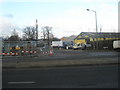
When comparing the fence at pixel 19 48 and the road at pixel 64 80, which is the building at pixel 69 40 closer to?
the fence at pixel 19 48

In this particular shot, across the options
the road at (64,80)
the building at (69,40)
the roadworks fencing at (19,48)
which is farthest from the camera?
the building at (69,40)

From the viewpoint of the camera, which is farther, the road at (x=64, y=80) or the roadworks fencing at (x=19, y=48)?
the roadworks fencing at (x=19, y=48)

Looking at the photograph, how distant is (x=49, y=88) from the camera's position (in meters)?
6.45

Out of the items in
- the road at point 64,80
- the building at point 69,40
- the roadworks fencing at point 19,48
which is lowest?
the road at point 64,80

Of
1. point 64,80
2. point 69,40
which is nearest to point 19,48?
point 64,80

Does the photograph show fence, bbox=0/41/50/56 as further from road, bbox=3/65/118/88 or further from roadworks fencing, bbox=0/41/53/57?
road, bbox=3/65/118/88

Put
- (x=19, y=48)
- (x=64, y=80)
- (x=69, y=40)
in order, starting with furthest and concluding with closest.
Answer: (x=69, y=40) < (x=19, y=48) < (x=64, y=80)

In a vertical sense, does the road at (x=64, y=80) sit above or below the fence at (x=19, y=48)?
below

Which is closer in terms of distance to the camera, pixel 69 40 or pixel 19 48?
pixel 19 48

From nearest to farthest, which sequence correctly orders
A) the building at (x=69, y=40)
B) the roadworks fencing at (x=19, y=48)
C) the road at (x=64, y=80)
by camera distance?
the road at (x=64, y=80), the roadworks fencing at (x=19, y=48), the building at (x=69, y=40)

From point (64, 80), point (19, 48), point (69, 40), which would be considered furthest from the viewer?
point (69, 40)

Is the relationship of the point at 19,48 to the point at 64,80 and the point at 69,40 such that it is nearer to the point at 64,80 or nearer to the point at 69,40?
the point at 64,80

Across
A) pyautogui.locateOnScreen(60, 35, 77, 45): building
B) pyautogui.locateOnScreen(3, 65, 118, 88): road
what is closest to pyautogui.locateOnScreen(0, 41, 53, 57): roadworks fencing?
pyautogui.locateOnScreen(3, 65, 118, 88): road

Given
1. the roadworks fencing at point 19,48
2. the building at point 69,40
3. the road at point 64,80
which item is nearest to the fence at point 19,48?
the roadworks fencing at point 19,48
